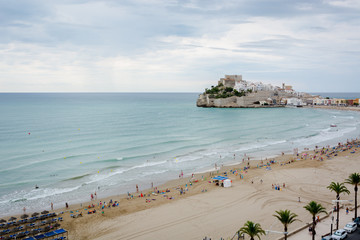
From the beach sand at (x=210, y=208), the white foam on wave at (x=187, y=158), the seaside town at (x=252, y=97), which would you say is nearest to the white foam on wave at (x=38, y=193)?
the beach sand at (x=210, y=208)

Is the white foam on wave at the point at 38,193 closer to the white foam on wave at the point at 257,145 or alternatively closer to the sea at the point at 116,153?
the sea at the point at 116,153

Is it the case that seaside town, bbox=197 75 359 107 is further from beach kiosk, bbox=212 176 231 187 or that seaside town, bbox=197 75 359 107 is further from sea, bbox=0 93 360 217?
beach kiosk, bbox=212 176 231 187

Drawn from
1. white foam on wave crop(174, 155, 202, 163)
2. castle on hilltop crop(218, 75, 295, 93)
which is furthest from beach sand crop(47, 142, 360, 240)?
castle on hilltop crop(218, 75, 295, 93)

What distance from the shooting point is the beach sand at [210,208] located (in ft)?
61.4

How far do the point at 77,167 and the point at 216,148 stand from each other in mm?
20334

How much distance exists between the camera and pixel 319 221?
18125 mm

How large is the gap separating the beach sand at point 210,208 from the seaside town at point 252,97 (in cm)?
9391

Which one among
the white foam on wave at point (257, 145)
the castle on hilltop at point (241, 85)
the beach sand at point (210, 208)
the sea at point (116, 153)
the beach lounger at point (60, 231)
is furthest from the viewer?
the castle on hilltop at point (241, 85)

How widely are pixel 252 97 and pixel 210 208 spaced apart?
356 feet

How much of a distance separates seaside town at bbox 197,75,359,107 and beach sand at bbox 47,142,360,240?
9391 cm

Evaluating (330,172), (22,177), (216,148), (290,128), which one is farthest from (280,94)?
(22,177)

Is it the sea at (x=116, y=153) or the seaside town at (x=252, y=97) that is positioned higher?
the seaside town at (x=252, y=97)

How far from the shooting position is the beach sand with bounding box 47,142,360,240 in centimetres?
1870

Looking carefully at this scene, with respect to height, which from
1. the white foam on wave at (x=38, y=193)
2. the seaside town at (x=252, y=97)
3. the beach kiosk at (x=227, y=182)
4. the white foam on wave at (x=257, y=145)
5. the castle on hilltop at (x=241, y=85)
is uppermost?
the castle on hilltop at (x=241, y=85)
